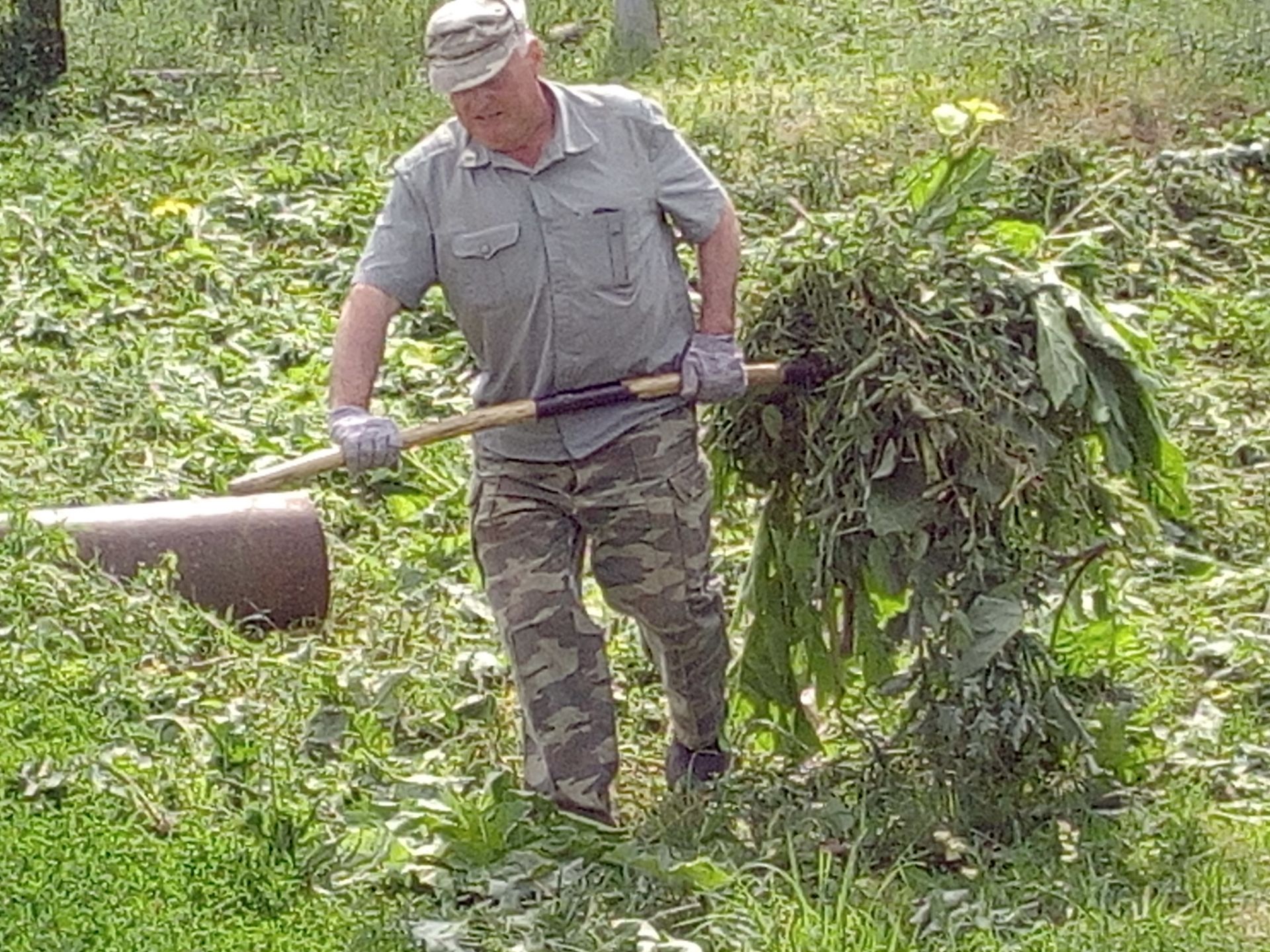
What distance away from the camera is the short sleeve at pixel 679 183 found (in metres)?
4.85

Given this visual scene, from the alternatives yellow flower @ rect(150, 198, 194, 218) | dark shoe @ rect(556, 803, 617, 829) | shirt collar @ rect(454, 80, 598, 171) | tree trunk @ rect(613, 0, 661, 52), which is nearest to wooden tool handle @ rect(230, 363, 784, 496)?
shirt collar @ rect(454, 80, 598, 171)

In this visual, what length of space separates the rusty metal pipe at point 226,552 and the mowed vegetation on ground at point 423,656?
8cm

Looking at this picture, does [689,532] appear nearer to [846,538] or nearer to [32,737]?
[846,538]

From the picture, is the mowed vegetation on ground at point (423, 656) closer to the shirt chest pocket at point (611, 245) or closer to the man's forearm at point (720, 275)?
the man's forearm at point (720, 275)

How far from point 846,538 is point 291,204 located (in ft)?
19.6

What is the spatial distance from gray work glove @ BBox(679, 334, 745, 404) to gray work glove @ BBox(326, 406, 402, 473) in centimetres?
63

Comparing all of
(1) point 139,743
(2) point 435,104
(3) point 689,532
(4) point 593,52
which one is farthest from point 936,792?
(4) point 593,52

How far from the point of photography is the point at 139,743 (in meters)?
5.35

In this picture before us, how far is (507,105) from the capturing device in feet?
15.2

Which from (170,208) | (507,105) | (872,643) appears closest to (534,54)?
(507,105)

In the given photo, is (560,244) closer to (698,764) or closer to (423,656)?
(698,764)

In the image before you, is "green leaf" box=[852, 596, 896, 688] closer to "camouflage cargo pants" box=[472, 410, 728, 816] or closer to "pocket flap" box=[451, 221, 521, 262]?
"camouflage cargo pants" box=[472, 410, 728, 816]

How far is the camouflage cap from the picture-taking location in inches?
180

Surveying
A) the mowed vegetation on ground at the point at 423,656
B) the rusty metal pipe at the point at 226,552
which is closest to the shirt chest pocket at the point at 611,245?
the mowed vegetation on ground at the point at 423,656
